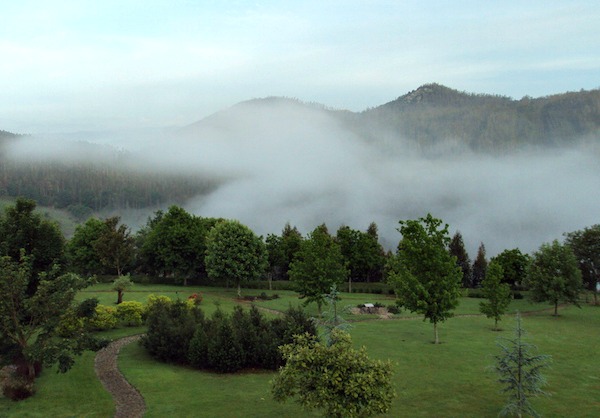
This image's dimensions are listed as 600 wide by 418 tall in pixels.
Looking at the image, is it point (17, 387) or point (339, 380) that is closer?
point (339, 380)

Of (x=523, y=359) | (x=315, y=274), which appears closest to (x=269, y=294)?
(x=315, y=274)

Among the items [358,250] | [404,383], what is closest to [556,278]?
[358,250]

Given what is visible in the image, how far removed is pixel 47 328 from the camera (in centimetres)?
2398

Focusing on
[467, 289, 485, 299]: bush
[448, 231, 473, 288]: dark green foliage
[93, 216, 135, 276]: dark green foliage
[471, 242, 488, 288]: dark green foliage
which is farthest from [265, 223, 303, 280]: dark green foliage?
[471, 242, 488, 288]: dark green foliage

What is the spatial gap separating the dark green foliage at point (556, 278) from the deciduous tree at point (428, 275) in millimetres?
24494

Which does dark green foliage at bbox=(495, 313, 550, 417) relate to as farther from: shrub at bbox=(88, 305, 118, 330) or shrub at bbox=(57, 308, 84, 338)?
shrub at bbox=(88, 305, 118, 330)

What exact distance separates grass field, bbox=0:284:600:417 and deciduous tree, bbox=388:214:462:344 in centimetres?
298

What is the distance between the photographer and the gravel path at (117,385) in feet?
70.6

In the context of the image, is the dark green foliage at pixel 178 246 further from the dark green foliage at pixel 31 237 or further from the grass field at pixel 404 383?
the dark green foliage at pixel 31 237

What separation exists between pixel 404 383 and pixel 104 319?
27.9 meters

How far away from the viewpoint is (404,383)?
24516 millimetres

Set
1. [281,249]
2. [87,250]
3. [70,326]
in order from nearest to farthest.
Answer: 1. [70,326]
2. [87,250]
3. [281,249]

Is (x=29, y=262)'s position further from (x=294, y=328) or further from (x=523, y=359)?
(x=523, y=359)

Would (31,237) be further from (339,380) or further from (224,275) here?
(224,275)
